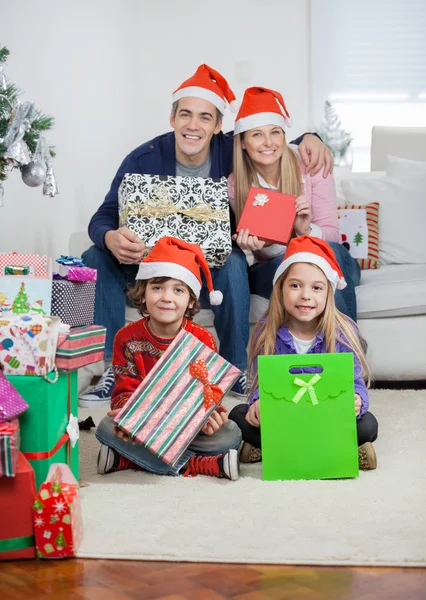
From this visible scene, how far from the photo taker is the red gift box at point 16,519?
4.41 feet

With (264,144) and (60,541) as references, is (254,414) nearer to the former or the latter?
(60,541)

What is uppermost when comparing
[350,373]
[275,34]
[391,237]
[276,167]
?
[275,34]

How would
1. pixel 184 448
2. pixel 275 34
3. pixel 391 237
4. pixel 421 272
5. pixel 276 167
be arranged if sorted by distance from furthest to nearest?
pixel 275 34
pixel 391 237
pixel 421 272
pixel 276 167
pixel 184 448

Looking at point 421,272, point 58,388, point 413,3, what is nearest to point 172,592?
point 58,388

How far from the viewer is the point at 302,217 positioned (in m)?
2.53

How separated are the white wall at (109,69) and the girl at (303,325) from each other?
1145mm

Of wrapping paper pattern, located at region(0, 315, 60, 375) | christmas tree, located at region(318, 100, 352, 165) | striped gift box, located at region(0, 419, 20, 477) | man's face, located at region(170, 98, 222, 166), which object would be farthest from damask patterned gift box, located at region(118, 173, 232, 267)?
christmas tree, located at region(318, 100, 352, 165)

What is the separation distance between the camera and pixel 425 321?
276 cm

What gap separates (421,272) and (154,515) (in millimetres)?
1668

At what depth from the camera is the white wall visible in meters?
2.97

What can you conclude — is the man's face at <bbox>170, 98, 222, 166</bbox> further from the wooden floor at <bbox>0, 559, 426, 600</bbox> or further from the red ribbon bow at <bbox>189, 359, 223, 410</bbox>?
the wooden floor at <bbox>0, 559, 426, 600</bbox>

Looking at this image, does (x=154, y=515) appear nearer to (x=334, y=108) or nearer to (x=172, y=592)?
(x=172, y=592)

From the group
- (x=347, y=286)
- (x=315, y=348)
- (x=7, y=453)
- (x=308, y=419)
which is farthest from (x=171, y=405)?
(x=347, y=286)

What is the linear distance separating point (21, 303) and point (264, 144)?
122 cm
